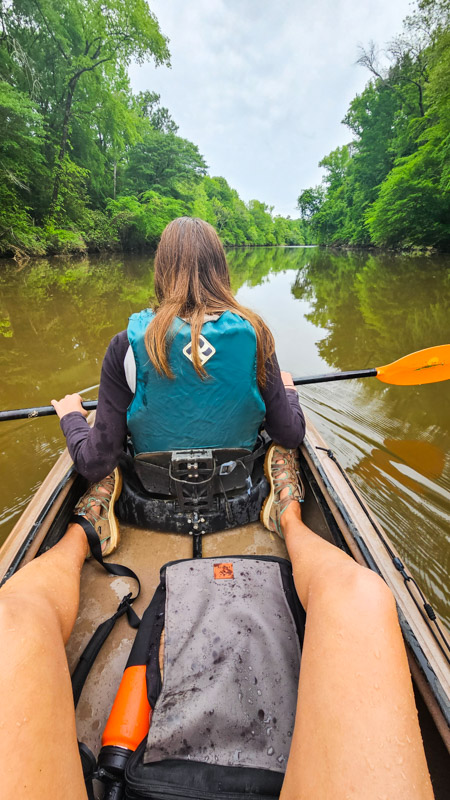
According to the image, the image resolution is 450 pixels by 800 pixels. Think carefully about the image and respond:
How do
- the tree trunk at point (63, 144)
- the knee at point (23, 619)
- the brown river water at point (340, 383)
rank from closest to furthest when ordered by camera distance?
1. the knee at point (23, 619)
2. the brown river water at point (340, 383)
3. the tree trunk at point (63, 144)

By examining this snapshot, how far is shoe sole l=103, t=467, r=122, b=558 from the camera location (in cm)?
156

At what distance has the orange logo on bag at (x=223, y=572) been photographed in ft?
4.03

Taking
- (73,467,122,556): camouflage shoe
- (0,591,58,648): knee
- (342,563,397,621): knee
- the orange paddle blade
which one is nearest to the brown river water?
the orange paddle blade

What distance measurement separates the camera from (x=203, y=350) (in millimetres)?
1214

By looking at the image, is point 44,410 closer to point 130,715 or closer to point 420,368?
point 130,715

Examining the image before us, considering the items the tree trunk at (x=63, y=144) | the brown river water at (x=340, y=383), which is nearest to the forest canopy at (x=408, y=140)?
the brown river water at (x=340, y=383)

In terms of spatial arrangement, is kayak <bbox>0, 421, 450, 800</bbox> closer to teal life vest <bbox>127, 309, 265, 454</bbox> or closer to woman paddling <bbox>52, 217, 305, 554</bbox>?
woman paddling <bbox>52, 217, 305, 554</bbox>

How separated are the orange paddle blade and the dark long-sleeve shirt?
1880 mm

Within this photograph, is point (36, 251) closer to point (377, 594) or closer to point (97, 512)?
point (97, 512)

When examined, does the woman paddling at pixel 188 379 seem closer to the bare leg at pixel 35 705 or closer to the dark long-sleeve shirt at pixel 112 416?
the dark long-sleeve shirt at pixel 112 416

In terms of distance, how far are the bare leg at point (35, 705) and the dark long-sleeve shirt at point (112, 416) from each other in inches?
20.0

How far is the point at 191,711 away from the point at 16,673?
45cm

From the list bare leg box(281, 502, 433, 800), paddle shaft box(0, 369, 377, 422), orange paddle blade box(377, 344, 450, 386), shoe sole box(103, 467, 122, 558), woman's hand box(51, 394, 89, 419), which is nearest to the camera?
bare leg box(281, 502, 433, 800)

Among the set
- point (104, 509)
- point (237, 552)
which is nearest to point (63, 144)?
point (104, 509)
